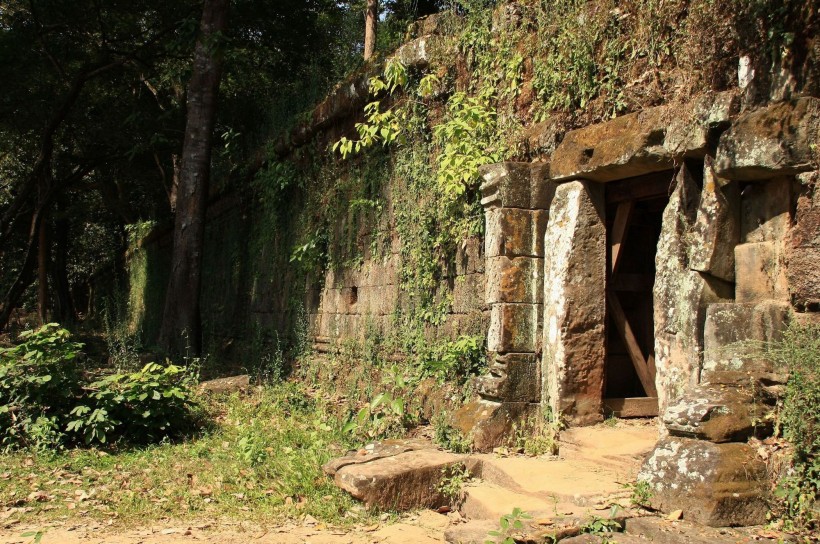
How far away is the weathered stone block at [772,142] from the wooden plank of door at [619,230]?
152 cm

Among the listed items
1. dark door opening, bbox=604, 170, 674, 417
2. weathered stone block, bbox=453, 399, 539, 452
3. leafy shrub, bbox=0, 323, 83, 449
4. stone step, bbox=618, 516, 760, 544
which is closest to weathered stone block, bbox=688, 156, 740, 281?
dark door opening, bbox=604, 170, 674, 417

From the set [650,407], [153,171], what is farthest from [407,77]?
[153,171]

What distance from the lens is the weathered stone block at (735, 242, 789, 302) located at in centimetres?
429

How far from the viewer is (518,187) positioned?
20.1ft

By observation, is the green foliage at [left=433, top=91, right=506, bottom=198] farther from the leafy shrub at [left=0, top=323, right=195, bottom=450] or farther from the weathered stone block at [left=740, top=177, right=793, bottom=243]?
the leafy shrub at [left=0, top=323, right=195, bottom=450]

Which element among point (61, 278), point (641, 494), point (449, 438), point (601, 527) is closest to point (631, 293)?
point (449, 438)

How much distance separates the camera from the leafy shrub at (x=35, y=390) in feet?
21.6

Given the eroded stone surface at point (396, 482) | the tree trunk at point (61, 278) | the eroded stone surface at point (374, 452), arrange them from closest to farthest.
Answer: the eroded stone surface at point (396, 482) < the eroded stone surface at point (374, 452) < the tree trunk at point (61, 278)

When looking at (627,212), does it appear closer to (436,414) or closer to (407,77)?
(436,414)

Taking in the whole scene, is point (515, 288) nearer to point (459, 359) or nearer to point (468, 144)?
point (459, 359)

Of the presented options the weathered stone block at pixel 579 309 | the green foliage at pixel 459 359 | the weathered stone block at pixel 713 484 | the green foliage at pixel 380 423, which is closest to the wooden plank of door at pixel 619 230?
the weathered stone block at pixel 579 309

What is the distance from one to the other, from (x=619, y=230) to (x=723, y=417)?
7.82 ft

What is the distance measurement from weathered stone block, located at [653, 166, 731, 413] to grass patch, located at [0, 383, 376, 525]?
2179 millimetres

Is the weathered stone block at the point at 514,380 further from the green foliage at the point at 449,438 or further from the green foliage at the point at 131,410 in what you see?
the green foliage at the point at 131,410
